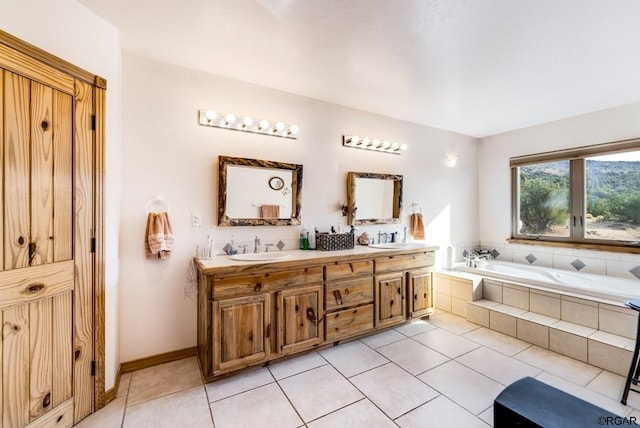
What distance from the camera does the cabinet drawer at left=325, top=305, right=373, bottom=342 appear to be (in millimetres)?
2500

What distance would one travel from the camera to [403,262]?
2.96 metres

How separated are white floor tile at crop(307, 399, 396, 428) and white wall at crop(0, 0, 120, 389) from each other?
150cm

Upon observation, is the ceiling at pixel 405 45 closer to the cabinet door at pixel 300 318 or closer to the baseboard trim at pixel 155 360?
the cabinet door at pixel 300 318

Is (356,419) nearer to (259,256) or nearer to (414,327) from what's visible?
(259,256)


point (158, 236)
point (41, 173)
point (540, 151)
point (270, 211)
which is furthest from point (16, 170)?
point (540, 151)

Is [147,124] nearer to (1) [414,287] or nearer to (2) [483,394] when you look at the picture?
(1) [414,287]

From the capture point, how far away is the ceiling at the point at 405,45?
1.65 meters

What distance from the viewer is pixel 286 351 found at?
2.26 metres

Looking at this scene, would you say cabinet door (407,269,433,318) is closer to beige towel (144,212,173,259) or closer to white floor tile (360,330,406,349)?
white floor tile (360,330,406,349)

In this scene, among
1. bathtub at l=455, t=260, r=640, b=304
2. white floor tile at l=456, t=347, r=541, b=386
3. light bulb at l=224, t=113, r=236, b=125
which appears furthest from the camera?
bathtub at l=455, t=260, r=640, b=304

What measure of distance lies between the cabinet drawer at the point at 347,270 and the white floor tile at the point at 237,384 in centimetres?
93

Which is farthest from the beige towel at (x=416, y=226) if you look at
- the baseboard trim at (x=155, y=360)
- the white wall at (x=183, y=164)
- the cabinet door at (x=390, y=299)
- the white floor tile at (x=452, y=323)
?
the baseboard trim at (x=155, y=360)

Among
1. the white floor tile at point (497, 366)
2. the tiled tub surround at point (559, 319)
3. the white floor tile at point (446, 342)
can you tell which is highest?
the tiled tub surround at point (559, 319)

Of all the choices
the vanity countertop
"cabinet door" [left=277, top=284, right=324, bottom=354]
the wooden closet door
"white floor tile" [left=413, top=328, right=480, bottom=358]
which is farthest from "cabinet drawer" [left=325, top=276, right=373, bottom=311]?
the wooden closet door
